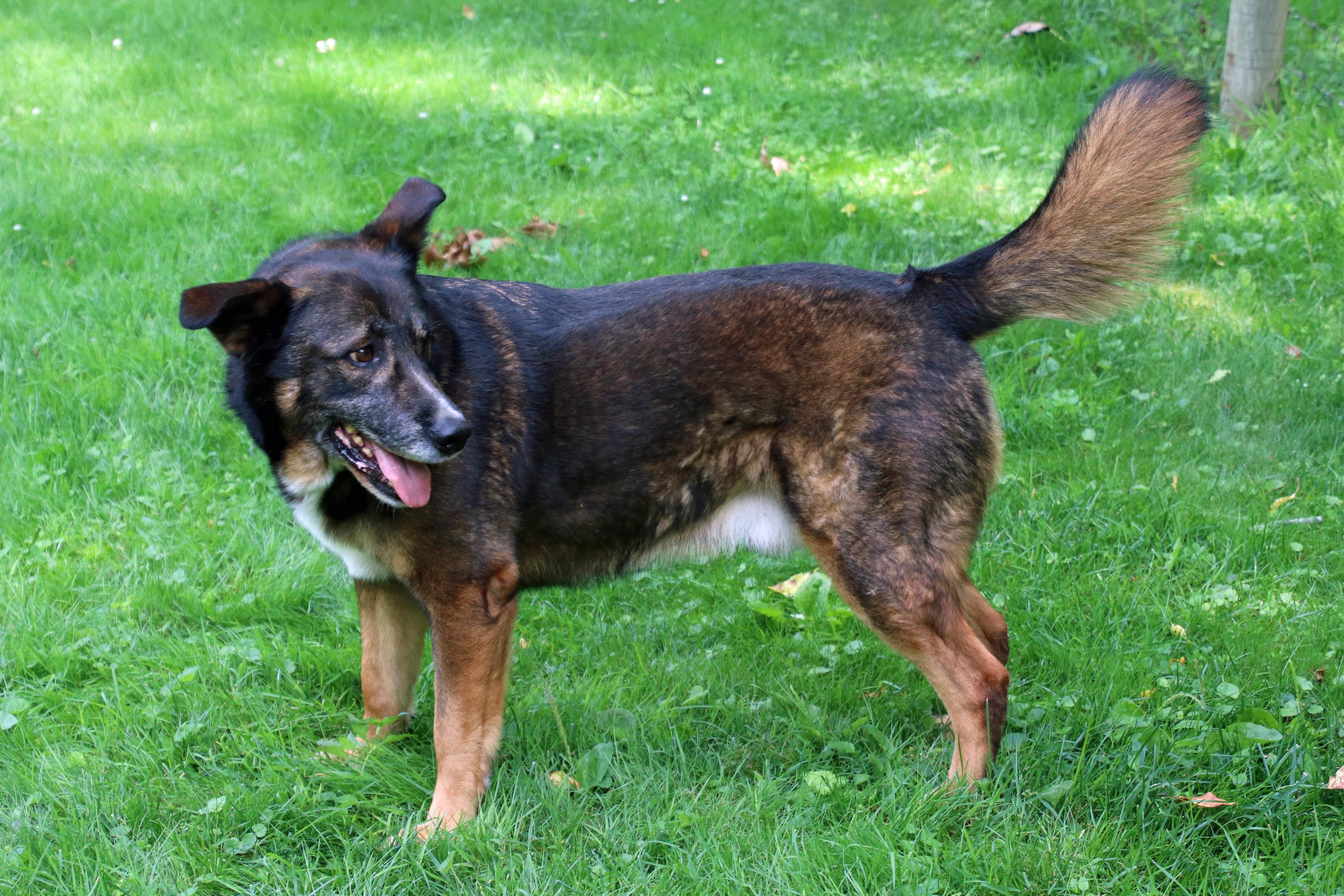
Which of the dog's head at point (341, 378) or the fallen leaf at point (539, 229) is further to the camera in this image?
the fallen leaf at point (539, 229)

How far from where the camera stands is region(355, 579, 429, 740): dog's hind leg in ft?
11.5

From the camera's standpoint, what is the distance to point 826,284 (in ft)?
11.0

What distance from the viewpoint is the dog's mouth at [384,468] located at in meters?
3.00

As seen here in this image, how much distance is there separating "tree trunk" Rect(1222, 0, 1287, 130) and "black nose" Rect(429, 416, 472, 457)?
6.11m

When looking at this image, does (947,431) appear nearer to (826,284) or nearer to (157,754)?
(826,284)

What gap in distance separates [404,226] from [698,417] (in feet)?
3.47

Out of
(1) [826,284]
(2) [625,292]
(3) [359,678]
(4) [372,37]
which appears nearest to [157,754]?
(3) [359,678]

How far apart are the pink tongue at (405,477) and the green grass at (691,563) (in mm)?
877

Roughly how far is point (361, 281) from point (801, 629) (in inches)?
78.7

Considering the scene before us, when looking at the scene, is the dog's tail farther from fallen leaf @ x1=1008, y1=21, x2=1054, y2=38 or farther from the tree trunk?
fallen leaf @ x1=1008, y1=21, x2=1054, y2=38

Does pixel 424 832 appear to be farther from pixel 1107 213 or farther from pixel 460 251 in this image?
pixel 460 251

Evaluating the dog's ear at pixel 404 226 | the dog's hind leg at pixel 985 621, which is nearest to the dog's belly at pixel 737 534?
the dog's hind leg at pixel 985 621

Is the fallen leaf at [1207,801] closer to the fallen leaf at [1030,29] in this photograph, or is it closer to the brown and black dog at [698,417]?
the brown and black dog at [698,417]

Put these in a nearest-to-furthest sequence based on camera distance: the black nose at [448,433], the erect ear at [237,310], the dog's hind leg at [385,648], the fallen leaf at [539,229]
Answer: the erect ear at [237,310] < the black nose at [448,433] < the dog's hind leg at [385,648] < the fallen leaf at [539,229]
